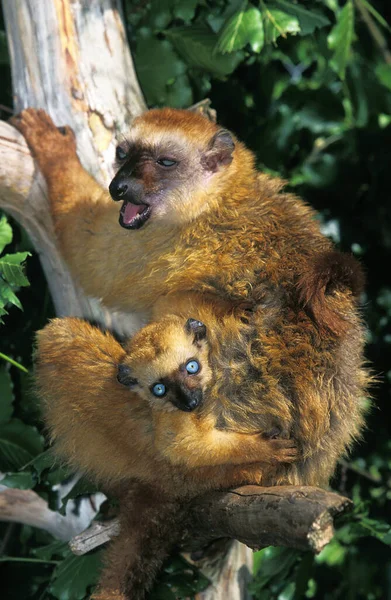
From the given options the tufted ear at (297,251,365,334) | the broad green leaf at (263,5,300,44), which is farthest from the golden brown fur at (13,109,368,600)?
the broad green leaf at (263,5,300,44)

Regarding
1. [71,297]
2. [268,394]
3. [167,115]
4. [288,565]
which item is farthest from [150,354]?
[288,565]

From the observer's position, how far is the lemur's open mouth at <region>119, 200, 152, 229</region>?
426cm

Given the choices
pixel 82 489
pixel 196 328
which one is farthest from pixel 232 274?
pixel 82 489

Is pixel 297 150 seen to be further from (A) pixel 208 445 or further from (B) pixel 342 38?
(A) pixel 208 445

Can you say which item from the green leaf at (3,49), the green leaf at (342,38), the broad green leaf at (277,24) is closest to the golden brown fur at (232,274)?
the broad green leaf at (277,24)

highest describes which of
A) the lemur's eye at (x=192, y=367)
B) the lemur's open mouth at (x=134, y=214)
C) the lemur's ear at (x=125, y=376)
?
the lemur's open mouth at (x=134, y=214)

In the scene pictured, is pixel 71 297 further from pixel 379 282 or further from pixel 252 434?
pixel 379 282

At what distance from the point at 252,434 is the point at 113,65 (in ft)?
8.03

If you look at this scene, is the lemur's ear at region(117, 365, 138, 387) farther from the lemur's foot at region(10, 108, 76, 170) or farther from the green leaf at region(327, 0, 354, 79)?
the green leaf at region(327, 0, 354, 79)

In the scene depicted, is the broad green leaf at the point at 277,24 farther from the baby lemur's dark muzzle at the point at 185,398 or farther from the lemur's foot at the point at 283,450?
the lemur's foot at the point at 283,450

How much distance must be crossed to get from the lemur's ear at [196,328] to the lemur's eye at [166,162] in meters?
1.12

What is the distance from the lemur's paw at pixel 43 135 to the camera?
4.53 meters

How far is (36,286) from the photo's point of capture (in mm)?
5375

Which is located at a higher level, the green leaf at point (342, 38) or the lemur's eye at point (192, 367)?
the green leaf at point (342, 38)
